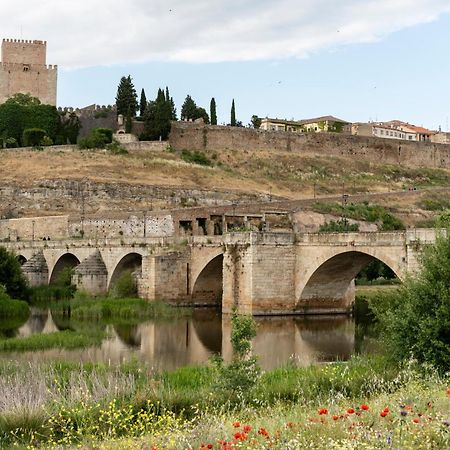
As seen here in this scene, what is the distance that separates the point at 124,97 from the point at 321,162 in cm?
1772

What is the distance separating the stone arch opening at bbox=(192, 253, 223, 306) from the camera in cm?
3272

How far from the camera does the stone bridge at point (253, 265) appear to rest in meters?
26.7

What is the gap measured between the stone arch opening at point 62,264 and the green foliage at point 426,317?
26858 millimetres

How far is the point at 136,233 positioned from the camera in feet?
140

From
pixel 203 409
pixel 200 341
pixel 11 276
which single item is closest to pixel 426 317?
pixel 203 409

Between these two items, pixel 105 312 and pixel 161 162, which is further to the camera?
pixel 161 162

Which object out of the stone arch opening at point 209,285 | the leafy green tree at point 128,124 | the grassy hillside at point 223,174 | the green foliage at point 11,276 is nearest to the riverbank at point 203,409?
the stone arch opening at point 209,285

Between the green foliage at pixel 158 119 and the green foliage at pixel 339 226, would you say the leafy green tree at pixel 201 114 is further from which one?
the green foliage at pixel 339 226

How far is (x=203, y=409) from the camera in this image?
10828 millimetres

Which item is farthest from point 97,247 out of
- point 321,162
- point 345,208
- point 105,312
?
point 321,162

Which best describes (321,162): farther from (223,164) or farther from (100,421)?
(100,421)

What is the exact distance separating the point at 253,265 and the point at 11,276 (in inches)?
413

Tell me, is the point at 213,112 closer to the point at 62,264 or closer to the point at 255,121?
the point at 255,121

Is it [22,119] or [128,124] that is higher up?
[22,119]
